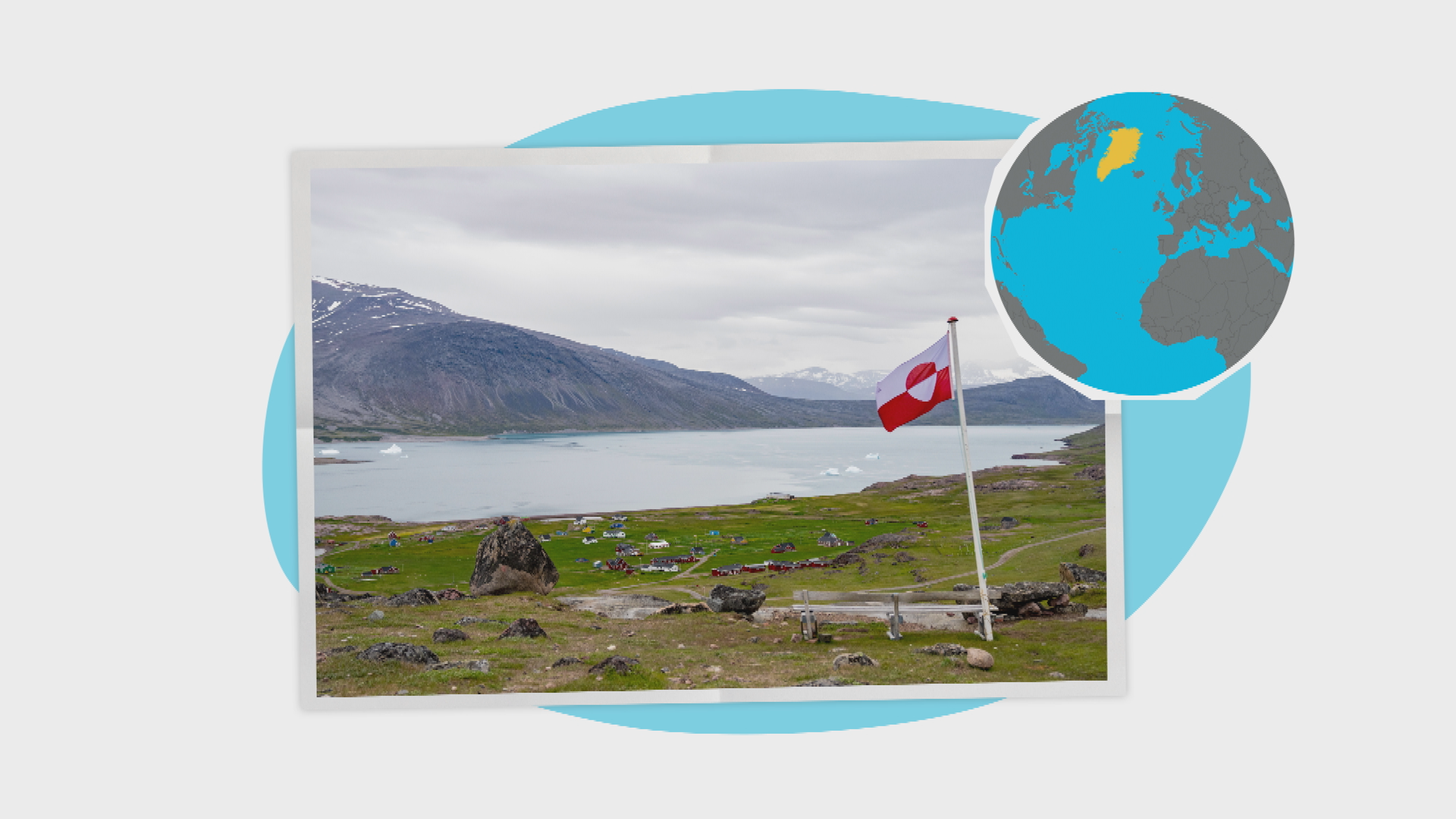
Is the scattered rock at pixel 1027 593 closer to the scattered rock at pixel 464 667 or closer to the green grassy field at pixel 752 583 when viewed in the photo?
the green grassy field at pixel 752 583

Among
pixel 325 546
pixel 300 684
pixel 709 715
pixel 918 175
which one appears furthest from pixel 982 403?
pixel 300 684

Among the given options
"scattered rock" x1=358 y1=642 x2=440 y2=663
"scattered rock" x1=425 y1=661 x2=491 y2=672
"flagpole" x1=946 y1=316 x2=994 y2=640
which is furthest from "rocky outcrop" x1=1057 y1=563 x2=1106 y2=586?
"scattered rock" x1=358 y1=642 x2=440 y2=663

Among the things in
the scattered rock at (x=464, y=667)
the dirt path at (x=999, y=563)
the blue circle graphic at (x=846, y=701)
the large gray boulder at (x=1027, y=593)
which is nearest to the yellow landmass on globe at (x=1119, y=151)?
the blue circle graphic at (x=846, y=701)

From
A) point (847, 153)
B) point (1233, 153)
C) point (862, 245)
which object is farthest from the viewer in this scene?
point (862, 245)

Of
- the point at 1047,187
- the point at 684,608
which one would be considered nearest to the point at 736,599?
the point at 684,608

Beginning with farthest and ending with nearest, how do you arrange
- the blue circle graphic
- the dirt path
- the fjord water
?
the dirt path, the fjord water, the blue circle graphic

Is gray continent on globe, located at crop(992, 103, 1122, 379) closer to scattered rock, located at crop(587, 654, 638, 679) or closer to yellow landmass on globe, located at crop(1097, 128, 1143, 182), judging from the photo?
yellow landmass on globe, located at crop(1097, 128, 1143, 182)

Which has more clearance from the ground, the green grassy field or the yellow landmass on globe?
the yellow landmass on globe

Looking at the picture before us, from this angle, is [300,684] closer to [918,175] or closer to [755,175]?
[755,175]

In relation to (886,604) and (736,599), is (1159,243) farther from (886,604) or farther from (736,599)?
(736,599)
